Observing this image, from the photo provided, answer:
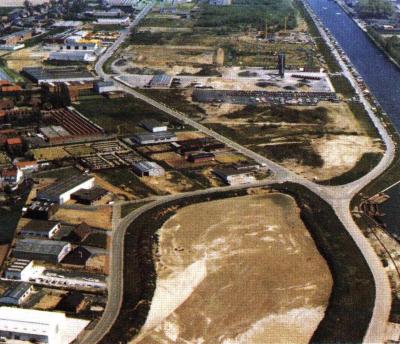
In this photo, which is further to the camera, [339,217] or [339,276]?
[339,217]

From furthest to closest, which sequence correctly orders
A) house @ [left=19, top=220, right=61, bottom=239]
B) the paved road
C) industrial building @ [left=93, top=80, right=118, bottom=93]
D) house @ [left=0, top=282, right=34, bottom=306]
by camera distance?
industrial building @ [left=93, top=80, right=118, bottom=93] < house @ [left=19, top=220, right=61, bottom=239] < house @ [left=0, top=282, right=34, bottom=306] < the paved road

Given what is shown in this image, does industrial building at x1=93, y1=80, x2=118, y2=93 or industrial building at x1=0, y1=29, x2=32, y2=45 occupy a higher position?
industrial building at x1=0, y1=29, x2=32, y2=45

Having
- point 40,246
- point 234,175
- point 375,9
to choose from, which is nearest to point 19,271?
point 40,246

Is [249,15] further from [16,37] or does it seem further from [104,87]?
[104,87]

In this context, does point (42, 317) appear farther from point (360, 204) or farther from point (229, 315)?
point (360, 204)

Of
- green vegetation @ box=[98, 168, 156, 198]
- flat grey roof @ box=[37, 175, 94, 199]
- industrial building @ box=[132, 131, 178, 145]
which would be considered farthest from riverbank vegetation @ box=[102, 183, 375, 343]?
industrial building @ box=[132, 131, 178, 145]

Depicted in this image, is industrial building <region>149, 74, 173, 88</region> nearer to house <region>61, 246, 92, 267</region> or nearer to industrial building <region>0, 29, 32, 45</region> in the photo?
industrial building <region>0, 29, 32, 45</region>

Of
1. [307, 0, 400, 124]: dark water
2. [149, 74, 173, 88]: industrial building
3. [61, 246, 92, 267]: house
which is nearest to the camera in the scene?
[61, 246, 92, 267]: house

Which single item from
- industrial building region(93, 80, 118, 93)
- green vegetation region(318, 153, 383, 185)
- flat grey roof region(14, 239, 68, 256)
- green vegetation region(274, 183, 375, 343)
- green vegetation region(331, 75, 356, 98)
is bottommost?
green vegetation region(274, 183, 375, 343)
